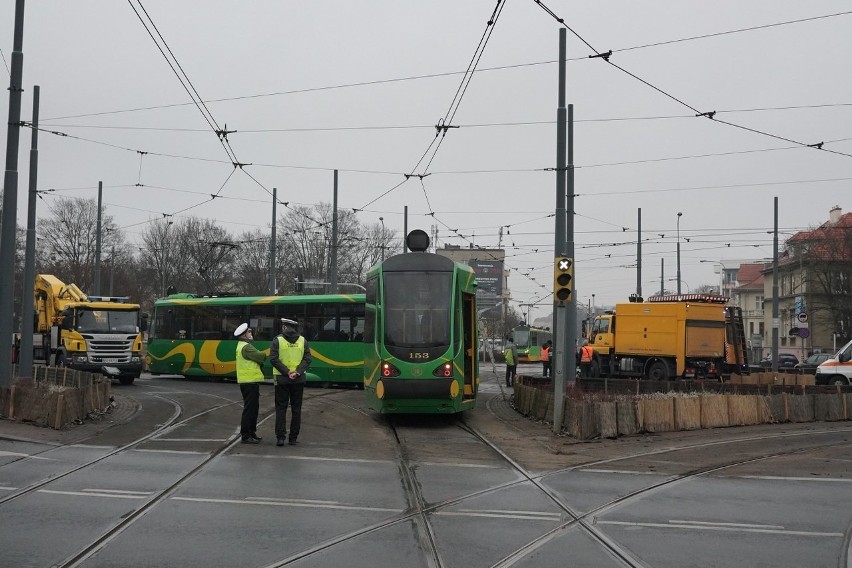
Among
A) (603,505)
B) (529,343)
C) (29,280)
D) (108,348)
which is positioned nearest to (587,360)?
(108,348)

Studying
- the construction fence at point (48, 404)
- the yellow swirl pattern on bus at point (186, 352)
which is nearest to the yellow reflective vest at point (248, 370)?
the construction fence at point (48, 404)

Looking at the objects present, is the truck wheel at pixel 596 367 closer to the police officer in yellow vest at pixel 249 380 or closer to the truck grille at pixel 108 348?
the truck grille at pixel 108 348

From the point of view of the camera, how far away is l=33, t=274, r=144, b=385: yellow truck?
29.6 m

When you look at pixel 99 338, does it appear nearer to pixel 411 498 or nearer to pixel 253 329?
pixel 253 329

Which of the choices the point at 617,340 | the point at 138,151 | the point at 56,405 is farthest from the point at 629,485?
the point at 617,340

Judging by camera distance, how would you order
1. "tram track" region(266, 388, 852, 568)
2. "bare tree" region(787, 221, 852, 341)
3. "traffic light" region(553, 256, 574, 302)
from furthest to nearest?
1. "bare tree" region(787, 221, 852, 341)
2. "traffic light" region(553, 256, 574, 302)
3. "tram track" region(266, 388, 852, 568)

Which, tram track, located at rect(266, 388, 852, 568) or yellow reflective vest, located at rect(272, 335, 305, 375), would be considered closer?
tram track, located at rect(266, 388, 852, 568)

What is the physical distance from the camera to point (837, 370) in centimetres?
3130

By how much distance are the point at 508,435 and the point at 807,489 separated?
19.9ft

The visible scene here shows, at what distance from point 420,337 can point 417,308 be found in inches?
22.2

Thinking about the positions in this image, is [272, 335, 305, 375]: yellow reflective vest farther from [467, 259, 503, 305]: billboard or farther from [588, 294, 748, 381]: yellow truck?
[467, 259, 503, 305]: billboard

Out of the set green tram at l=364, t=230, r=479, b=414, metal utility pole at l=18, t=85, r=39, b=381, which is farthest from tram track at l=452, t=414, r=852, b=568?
metal utility pole at l=18, t=85, r=39, b=381

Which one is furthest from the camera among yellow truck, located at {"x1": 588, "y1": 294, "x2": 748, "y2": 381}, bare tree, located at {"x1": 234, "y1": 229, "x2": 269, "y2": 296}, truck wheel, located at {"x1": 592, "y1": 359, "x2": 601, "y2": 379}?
bare tree, located at {"x1": 234, "y1": 229, "x2": 269, "y2": 296}

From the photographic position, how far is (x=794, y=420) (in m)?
20.5
